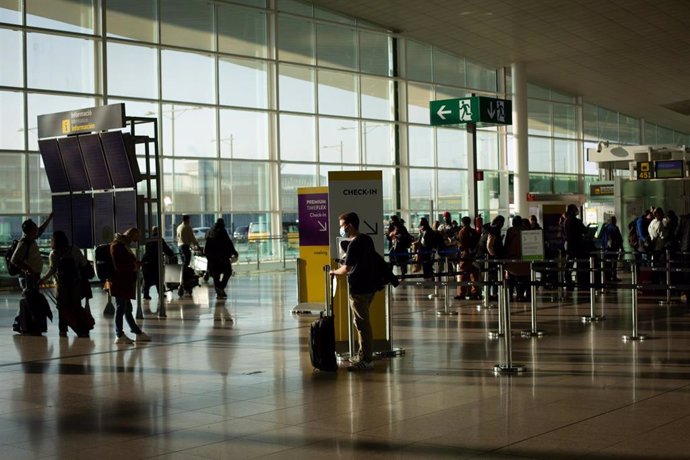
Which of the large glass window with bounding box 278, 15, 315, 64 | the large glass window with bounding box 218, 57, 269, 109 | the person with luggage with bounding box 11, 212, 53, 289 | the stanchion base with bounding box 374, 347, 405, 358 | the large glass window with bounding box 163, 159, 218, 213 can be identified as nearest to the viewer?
the stanchion base with bounding box 374, 347, 405, 358

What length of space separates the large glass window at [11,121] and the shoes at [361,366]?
17495mm

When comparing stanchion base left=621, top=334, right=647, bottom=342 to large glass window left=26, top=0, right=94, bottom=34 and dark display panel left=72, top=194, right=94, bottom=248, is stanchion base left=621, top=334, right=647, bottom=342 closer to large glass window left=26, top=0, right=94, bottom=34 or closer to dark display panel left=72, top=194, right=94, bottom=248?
dark display panel left=72, top=194, right=94, bottom=248

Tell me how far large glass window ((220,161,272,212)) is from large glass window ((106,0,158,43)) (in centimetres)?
454

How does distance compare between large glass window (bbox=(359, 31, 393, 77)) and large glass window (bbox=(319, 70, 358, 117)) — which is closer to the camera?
large glass window (bbox=(319, 70, 358, 117))

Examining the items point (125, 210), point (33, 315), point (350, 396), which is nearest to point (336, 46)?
point (125, 210)

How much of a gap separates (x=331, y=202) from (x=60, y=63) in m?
16.7

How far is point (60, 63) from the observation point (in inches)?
1009

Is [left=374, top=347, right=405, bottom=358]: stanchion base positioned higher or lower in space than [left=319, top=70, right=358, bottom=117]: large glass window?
lower

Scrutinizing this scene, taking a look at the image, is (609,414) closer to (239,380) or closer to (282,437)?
(282,437)

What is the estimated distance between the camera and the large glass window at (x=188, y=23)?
28.3 meters

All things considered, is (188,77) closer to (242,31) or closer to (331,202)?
(242,31)

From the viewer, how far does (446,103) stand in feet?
72.7

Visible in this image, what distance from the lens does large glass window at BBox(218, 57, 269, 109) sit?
2986 centimetres

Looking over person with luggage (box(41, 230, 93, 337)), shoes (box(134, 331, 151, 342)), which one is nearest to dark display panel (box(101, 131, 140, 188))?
person with luggage (box(41, 230, 93, 337))
